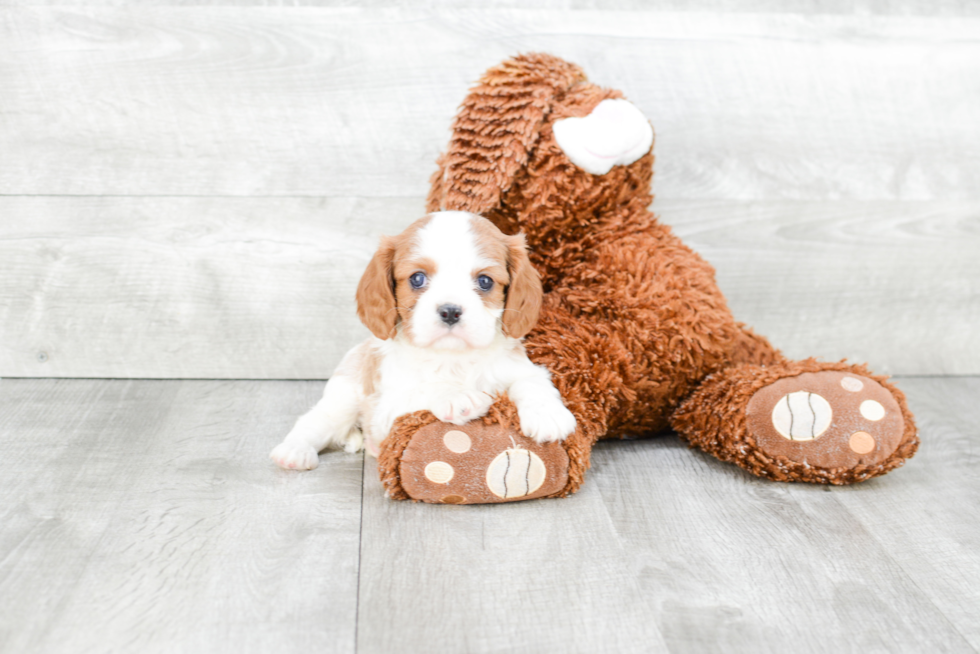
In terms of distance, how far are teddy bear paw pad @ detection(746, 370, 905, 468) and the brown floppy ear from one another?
0.45 meters

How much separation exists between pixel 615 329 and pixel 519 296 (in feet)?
0.82

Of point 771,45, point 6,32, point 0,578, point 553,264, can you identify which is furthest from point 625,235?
point 6,32

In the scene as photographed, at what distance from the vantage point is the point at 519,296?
1397mm

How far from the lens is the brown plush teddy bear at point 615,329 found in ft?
4.67

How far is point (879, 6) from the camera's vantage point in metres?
2.02

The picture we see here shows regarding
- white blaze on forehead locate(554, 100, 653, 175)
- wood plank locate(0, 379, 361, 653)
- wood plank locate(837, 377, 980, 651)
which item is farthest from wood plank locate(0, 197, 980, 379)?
white blaze on forehead locate(554, 100, 653, 175)

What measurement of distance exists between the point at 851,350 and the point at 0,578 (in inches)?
77.8

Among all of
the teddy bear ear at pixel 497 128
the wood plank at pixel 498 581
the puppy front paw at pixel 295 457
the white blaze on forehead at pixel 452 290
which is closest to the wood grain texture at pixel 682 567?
the wood plank at pixel 498 581

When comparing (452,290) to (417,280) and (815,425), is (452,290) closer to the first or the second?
(417,280)

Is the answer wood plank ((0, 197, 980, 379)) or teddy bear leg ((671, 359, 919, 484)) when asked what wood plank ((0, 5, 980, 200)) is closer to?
wood plank ((0, 197, 980, 379))

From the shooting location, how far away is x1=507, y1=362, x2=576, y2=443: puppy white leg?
1340 millimetres

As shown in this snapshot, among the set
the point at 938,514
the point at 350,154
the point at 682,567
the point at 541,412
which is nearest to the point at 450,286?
the point at 541,412

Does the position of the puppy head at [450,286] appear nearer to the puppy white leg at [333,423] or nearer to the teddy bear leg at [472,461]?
the teddy bear leg at [472,461]

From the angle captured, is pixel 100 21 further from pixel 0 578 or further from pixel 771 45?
pixel 771 45
